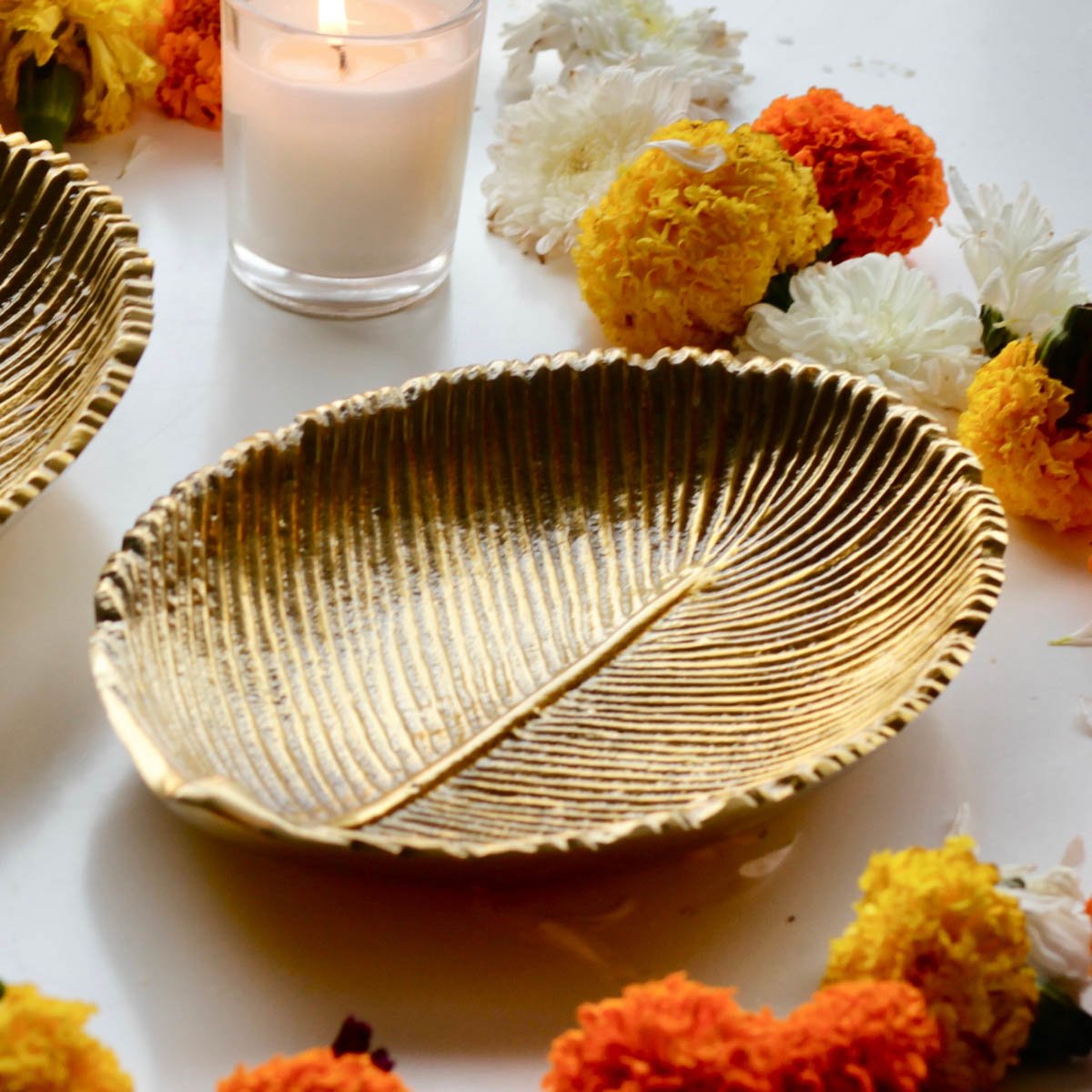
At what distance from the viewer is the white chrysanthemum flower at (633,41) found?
0.75m

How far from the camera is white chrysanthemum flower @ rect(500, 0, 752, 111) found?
0.75 m

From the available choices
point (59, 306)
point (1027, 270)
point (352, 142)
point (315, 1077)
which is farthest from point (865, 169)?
point (315, 1077)

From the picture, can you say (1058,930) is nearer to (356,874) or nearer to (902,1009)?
(902,1009)

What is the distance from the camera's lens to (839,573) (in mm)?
495

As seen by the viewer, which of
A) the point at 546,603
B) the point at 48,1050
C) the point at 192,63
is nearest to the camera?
the point at 48,1050

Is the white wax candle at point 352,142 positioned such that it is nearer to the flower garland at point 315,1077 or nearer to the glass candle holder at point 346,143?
the glass candle holder at point 346,143

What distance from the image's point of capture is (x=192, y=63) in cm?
72

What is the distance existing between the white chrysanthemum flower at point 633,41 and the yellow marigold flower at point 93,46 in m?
0.18

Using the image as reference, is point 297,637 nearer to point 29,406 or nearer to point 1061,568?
point 29,406

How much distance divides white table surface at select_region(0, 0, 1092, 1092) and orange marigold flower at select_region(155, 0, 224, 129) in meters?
0.11

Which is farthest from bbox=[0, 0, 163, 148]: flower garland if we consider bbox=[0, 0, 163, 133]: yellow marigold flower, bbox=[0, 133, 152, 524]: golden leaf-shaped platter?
bbox=[0, 133, 152, 524]: golden leaf-shaped platter

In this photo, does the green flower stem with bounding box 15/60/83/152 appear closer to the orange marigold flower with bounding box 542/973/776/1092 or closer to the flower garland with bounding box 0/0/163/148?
the flower garland with bounding box 0/0/163/148

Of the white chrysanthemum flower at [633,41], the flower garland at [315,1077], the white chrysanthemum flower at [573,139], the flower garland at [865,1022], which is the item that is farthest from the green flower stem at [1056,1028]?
the white chrysanthemum flower at [633,41]

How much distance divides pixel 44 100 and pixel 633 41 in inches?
10.7
